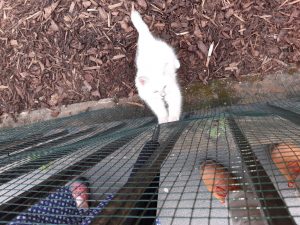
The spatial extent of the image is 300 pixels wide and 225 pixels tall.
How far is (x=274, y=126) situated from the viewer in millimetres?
2193

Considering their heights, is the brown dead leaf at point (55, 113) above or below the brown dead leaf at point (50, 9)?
below

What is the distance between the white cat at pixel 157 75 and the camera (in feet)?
9.29

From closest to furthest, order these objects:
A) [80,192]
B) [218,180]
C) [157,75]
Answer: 1. [218,180]
2. [80,192]
3. [157,75]

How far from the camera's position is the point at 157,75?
9.32 ft

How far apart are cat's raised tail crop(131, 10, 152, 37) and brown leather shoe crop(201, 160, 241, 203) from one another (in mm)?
1602

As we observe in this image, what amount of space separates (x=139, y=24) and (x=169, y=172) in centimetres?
172

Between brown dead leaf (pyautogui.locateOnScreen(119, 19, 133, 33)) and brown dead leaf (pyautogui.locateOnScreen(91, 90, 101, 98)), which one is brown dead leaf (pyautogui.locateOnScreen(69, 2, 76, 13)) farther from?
brown dead leaf (pyautogui.locateOnScreen(91, 90, 101, 98))

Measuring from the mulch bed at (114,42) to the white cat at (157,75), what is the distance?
0.22 m

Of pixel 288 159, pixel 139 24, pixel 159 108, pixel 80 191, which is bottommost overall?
pixel 80 191

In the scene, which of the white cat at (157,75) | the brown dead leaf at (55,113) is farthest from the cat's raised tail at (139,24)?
the brown dead leaf at (55,113)

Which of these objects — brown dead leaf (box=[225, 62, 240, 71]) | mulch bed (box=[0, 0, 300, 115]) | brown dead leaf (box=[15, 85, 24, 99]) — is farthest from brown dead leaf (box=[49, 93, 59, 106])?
brown dead leaf (box=[225, 62, 240, 71])

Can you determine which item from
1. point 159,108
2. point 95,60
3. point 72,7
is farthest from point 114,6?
point 159,108

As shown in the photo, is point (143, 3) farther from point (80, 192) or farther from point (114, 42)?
point (80, 192)

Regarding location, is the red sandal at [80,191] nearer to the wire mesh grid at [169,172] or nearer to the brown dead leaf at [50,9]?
the wire mesh grid at [169,172]
